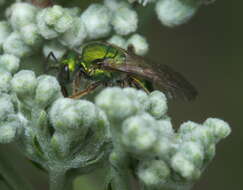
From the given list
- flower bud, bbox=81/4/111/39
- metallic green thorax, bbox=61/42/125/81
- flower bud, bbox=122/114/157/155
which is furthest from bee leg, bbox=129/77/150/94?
flower bud, bbox=122/114/157/155

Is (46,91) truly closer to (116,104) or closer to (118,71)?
(116,104)

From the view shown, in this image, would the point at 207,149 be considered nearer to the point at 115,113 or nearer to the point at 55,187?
the point at 115,113

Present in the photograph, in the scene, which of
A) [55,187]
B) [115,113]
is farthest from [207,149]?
[55,187]

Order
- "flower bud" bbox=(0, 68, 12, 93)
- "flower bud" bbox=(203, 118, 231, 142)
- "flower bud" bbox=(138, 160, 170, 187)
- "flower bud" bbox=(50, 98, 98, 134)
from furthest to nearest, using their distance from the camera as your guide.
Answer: "flower bud" bbox=(0, 68, 12, 93) < "flower bud" bbox=(203, 118, 231, 142) < "flower bud" bbox=(50, 98, 98, 134) < "flower bud" bbox=(138, 160, 170, 187)

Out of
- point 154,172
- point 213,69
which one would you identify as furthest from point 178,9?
point 213,69

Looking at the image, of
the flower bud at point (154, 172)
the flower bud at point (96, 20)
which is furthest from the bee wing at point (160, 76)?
the flower bud at point (154, 172)

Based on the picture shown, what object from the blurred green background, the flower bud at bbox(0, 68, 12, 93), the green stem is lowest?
the blurred green background

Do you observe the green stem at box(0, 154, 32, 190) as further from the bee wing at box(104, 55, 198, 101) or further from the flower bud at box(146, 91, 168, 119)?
the flower bud at box(146, 91, 168, 119)
